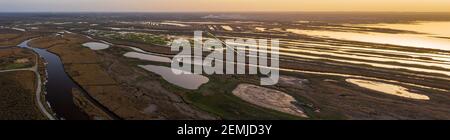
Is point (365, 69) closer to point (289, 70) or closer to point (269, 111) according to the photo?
point (289, 70)

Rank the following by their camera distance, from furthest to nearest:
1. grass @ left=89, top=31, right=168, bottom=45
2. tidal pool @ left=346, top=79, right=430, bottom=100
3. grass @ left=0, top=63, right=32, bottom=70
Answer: grass @ left=89, top=31, right=168, bottom=45
grass @ left=0, top=63, right=32, bottom=70
tidal pool @ left=346, top=79, right=430, bottom=100

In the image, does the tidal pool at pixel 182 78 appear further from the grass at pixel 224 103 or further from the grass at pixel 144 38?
the grass at pixel 144 38

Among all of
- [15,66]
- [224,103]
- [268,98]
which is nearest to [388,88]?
[268,98]

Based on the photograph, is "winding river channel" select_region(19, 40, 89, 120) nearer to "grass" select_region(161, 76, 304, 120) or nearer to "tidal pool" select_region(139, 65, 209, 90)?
"grass" select_region(161, 76, 304, 120)

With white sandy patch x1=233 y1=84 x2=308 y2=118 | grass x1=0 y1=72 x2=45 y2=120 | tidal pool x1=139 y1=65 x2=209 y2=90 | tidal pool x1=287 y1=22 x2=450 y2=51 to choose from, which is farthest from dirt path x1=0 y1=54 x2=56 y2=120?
tidal pool x1=287 y1=22 x2=450 y2=51
